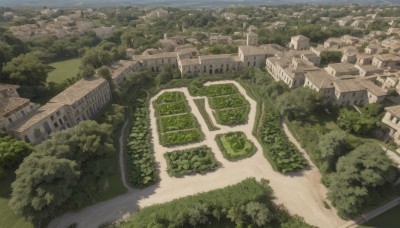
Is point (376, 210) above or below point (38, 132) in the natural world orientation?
below

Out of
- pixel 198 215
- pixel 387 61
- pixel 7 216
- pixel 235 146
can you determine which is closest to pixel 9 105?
pixel 7 216

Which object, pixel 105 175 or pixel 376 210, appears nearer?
pixel 376 210

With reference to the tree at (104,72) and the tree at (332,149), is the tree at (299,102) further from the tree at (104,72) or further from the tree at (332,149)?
the tree at (104,72)

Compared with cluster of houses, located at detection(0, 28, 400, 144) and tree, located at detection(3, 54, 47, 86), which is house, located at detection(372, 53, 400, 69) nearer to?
cluster of houses, located at detection(0, 28, 400, 144)

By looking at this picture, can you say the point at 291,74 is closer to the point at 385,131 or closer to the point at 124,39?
the point at 385,131

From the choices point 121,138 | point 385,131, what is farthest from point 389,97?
point 121,138

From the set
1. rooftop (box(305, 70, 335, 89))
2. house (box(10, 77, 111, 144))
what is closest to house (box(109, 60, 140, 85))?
house (box(10, 77, 111, 144))
